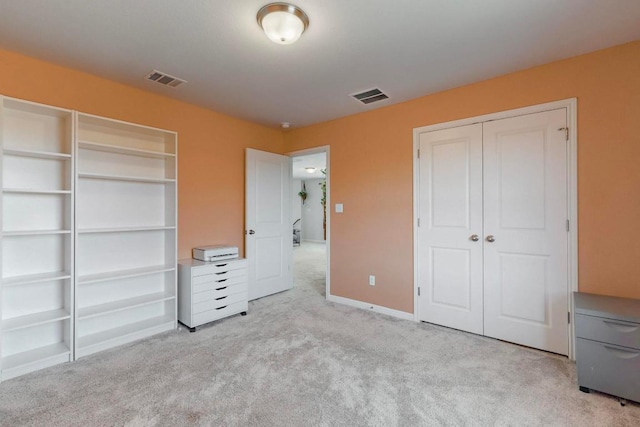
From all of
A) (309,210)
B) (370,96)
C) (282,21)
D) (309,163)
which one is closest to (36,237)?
(282,21)

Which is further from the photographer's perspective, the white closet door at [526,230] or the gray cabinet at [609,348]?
the white closet door at [526,230]

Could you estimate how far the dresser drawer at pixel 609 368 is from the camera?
5.73 feet

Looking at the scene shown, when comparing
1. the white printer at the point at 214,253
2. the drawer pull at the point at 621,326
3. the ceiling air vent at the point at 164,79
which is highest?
the ceiling air vent at the point at 164,79

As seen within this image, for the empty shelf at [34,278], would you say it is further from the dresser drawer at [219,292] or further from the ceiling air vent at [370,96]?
the ceiling air vent at [370,96]

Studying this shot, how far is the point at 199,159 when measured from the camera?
3.45 m

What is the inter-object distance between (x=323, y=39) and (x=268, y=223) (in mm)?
2576

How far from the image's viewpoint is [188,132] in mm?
3344

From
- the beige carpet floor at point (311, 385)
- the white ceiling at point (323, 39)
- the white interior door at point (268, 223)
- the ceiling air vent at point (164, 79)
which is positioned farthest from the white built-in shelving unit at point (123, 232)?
the white interior door at point (268, 223)

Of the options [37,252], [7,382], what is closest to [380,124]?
[37,252]

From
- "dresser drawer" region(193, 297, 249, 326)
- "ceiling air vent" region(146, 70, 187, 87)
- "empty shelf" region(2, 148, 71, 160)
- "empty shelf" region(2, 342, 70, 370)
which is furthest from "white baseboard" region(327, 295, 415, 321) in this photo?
"empty shelf" region(2, 148, 71, 160)

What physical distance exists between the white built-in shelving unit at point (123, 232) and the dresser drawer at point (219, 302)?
9.0 inches

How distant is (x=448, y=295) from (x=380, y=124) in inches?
79.7

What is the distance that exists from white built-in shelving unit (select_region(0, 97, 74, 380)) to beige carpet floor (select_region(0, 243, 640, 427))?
34cm

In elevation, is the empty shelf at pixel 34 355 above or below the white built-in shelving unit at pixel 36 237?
below
